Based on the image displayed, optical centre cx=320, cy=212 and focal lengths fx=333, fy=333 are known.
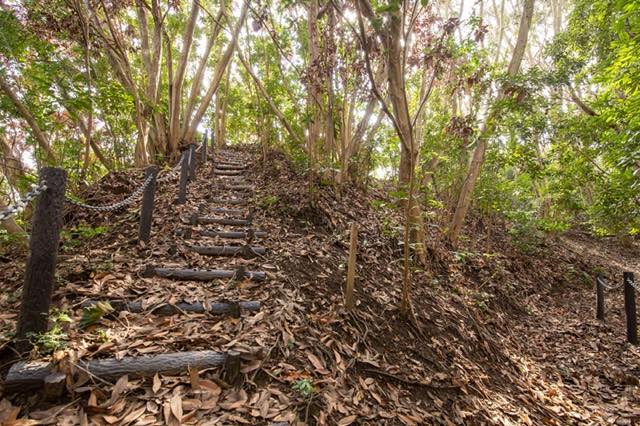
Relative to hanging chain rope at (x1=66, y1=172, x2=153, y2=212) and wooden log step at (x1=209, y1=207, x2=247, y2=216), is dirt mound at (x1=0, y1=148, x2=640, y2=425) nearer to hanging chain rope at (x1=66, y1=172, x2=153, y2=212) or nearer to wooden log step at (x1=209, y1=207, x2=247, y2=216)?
wooden log step at (x1=209, y1=207, x2=247, y2=216)

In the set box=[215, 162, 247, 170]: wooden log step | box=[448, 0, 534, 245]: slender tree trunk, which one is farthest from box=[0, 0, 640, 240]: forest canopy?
box=[215, 162, 247, 170]: wooden log step

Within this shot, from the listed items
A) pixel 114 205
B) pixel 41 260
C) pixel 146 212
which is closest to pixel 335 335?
pixel 41 260

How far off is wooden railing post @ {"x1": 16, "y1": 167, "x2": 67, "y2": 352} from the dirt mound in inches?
6.7

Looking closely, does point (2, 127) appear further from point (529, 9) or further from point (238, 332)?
point (529, 9)

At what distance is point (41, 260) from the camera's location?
206 cm

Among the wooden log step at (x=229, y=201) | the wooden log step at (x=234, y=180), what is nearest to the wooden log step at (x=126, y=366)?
the wooden log step at (x=229, y=201)

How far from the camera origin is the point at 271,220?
211 inches

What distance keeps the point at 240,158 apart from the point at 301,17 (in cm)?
566

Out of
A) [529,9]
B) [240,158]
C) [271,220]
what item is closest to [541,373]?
[271,220]

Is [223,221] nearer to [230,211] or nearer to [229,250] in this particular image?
[230,211]

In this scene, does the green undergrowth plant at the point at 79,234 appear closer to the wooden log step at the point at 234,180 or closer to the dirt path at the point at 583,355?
the wooden log step at the point at 234,180

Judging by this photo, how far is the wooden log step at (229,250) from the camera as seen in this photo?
4012mm

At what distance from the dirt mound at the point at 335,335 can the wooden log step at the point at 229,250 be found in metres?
0.17

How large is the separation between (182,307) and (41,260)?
1.06 m
